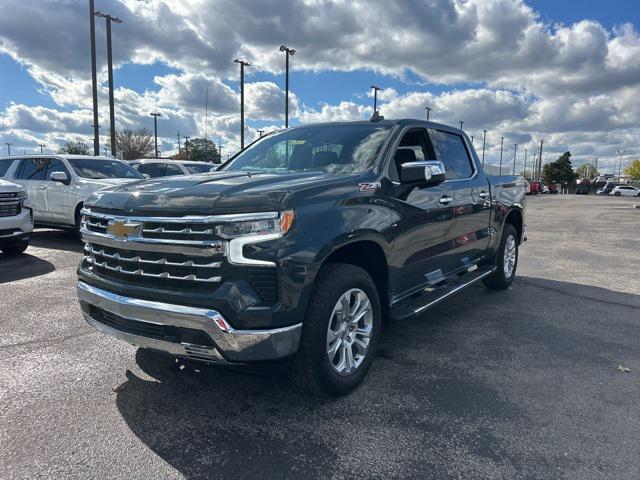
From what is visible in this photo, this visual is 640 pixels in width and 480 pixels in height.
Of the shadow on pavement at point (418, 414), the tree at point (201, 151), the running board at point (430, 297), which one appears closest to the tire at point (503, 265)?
the running board at point (430, 297)

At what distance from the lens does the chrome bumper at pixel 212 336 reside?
→ 268 cm

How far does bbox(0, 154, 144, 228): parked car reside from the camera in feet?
31.4

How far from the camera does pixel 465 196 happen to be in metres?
5.00

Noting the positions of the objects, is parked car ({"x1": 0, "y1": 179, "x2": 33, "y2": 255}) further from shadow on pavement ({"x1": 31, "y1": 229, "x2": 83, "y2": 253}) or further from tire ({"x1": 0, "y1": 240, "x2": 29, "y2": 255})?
shadow on pavement ({"x1": 31, "y1": 229, "x2": 83, "y2": 253})

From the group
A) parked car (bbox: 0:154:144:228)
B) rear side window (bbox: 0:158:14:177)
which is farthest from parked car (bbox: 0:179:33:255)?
rear side window (bbox: 0:158:14:177)

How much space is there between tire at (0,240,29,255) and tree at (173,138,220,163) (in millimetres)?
62508

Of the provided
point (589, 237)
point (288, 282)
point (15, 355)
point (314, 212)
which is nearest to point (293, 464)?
point (288, 282)

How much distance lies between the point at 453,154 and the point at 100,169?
7.79 m

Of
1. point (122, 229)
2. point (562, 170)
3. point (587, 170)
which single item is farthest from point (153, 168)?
point (587, 170)

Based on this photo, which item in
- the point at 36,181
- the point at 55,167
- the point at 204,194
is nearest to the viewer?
the point at 204,194

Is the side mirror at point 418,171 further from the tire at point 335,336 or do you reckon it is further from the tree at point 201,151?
the tree at point 201,151

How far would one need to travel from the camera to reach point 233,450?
8.88ft

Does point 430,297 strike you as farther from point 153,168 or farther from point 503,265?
point 153,168

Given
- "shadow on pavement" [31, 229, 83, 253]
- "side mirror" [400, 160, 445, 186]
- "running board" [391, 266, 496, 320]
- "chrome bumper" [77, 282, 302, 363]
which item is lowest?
"shadow on pavement" [31, 229, 83, 253]
